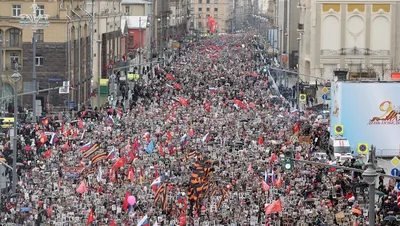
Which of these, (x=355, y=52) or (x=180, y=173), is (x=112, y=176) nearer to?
(x=180, y=173)

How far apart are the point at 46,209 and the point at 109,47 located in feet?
225

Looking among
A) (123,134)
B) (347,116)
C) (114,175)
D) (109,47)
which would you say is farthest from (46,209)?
(109,47)

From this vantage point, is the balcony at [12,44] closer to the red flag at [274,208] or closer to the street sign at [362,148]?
the street sign at [362,148]

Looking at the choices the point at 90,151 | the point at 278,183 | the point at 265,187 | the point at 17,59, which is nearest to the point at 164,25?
the point at 17,59

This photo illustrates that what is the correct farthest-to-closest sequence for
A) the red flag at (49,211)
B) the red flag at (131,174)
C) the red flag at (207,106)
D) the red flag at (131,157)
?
1. the red flag at (207,106)
2. the red flag at (131,157)
3. the red flag at (131,174)
4. the red flag at (49,211)

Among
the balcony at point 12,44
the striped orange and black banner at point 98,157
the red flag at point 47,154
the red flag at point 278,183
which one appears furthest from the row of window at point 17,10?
the red flag at point 278,183

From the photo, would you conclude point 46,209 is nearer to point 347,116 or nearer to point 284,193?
point 284,193

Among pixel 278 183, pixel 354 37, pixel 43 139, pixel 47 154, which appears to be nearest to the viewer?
pixel 278 183

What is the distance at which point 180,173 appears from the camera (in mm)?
43250

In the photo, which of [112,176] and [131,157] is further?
[131,157]

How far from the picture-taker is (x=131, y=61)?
4567 inches

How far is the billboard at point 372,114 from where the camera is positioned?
5550 cm

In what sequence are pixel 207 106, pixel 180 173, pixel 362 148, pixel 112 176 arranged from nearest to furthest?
pixel 112 176 < pixel 180 173 < pixel 362 148 < pixel 207 106

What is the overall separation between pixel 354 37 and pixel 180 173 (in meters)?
50.4
